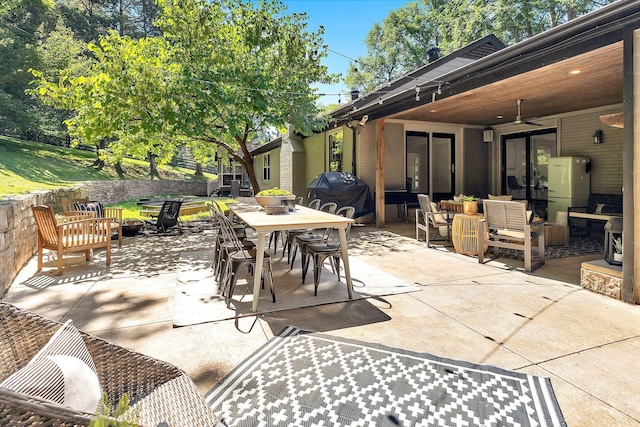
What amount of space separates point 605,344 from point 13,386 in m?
3.37

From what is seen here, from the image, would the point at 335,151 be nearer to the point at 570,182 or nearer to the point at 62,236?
the point at 570,182

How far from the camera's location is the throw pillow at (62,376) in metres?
1.00

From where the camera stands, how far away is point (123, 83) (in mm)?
6730

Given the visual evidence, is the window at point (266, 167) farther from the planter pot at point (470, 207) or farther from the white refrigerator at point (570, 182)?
the planter pot at point (470, 207)

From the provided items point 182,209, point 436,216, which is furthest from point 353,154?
point 182,209

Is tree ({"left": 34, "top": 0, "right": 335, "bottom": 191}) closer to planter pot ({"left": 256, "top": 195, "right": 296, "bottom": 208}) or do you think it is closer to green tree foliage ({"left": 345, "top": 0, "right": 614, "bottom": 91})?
planter pot ({"left": 256, "top": 195, "right": 296, "bottom": 208})

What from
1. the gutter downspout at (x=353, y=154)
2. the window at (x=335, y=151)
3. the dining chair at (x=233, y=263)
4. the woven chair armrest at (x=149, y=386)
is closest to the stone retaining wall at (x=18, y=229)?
the dining chair at (x=233, y=263)

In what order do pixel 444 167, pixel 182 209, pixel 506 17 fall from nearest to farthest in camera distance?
pixel 444 167 → pixel 182 209 → pixel 506 17

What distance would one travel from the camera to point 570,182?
7.68 m

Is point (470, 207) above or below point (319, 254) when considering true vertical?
above

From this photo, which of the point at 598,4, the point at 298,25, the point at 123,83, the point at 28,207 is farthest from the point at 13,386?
the point at 598,4

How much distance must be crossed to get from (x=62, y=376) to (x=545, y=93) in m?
7.49

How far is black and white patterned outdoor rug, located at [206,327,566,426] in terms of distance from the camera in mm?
1778

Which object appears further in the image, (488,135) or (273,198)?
(488,135)
